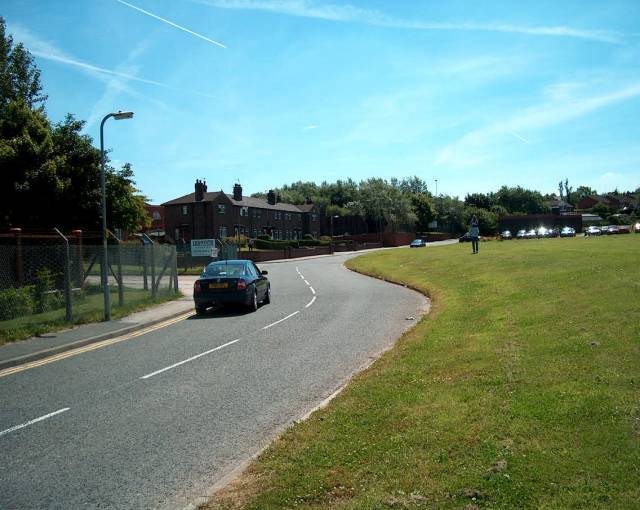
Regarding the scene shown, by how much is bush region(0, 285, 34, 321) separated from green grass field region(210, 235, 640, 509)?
29.7 ft

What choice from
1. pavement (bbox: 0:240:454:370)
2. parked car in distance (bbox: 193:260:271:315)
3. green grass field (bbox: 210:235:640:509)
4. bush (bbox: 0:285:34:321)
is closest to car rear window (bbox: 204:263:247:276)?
parked car in distance (bbox: 193:260:271:315)

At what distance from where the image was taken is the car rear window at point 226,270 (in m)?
17.6

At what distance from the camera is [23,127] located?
68.7ft

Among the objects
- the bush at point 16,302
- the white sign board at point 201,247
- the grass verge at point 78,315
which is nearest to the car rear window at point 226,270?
the grass verge at point 78,315

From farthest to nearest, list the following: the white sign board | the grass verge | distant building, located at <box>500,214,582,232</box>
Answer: distant building, located at <box>500,214,582,232</box> → the white sign board → the grass verge

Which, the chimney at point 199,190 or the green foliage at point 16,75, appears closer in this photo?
the green foliage at point 16,75

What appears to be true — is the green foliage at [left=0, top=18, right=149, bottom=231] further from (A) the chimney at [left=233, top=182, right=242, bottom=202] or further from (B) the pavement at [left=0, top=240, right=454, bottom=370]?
(A) the chimney at [left=233, top=182, right=242, bottom=202]

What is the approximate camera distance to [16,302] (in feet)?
43.7

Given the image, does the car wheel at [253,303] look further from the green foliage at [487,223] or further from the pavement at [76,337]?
the green foliage at [487,223]

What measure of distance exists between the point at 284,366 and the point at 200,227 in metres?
65.1

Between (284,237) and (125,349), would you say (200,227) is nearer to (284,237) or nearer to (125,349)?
(284,237)

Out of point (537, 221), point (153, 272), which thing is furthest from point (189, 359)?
point (537, 221)

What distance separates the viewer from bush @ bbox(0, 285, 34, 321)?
12.8m

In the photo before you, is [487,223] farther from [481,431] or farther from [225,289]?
[481,431]
